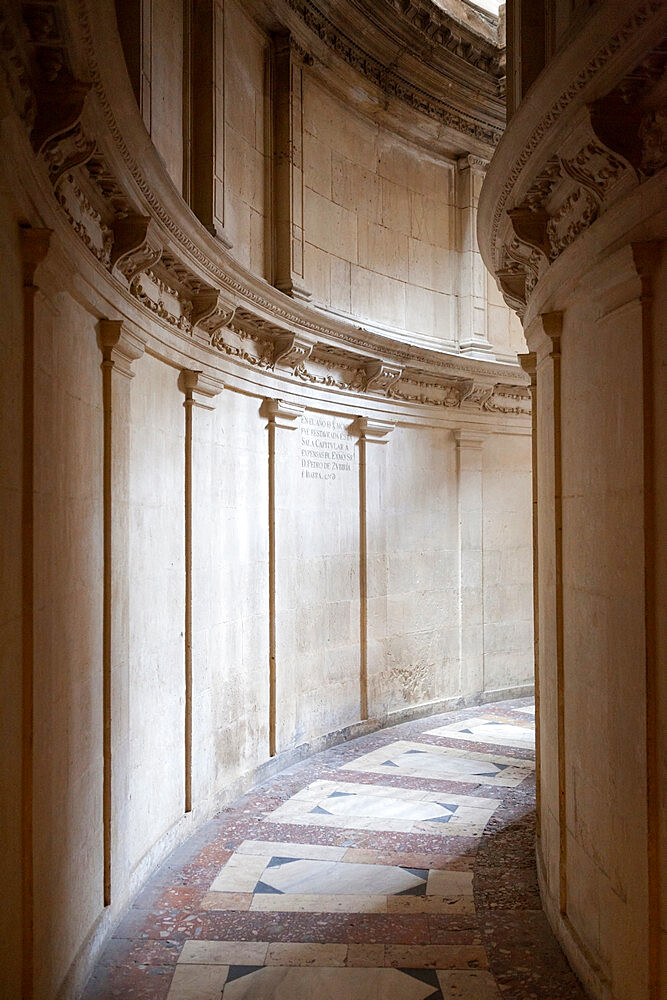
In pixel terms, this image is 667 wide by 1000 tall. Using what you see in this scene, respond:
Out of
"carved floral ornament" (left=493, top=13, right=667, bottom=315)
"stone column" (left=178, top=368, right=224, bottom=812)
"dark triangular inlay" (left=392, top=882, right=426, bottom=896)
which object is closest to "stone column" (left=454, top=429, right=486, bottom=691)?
"stone column" (left=178, top=368, right=224, bottom=812)

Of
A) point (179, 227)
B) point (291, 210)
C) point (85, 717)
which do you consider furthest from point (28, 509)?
point (291, 210)

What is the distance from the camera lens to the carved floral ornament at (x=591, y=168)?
3.15 m

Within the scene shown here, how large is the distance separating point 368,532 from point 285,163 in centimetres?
414

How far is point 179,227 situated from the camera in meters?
5.34

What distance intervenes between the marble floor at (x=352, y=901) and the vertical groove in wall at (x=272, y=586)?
0.53 m

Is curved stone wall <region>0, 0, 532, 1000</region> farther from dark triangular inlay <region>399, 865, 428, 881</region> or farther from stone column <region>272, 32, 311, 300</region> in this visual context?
dark triangular inlay <region>399, 865, 428, 881</region>

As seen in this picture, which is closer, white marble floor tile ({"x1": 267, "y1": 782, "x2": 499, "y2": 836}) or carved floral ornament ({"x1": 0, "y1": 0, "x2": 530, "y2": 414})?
carved floral ornament ({"x1": 0, "y1": 0, "x2": 530, "y2": 414})

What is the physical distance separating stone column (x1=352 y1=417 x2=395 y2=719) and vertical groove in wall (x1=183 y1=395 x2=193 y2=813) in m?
3.28

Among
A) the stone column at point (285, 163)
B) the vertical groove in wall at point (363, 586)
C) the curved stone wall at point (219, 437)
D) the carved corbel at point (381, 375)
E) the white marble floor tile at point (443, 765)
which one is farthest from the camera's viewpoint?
the vertical groove in wall at point (363, 586)

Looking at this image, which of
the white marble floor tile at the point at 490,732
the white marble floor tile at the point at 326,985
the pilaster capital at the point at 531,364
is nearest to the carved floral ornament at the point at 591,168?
the pilaster capital at the point at 531,364

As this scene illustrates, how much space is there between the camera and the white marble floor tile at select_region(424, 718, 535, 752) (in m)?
9.11

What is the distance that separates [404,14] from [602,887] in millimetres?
8862

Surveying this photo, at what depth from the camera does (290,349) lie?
7863 mm

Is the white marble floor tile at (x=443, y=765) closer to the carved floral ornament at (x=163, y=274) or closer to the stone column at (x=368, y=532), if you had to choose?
the stone column at (x=368, y=532)
